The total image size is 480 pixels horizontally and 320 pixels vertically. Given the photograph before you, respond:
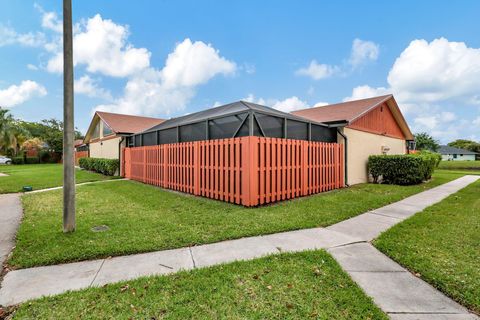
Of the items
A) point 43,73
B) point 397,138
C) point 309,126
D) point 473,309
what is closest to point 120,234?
point 473,309

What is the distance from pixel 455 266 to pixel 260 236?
8.82 ft

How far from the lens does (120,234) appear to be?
423 centimetres

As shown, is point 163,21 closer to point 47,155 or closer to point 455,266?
point 455,266

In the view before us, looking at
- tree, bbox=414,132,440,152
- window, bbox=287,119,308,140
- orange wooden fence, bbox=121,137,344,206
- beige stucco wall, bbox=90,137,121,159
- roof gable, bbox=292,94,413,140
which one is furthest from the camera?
tree, bbox=414,132,440,152

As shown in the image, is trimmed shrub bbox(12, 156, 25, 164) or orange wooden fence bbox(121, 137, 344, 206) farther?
trimmed shrub bbox(12, 156, 25, 164)

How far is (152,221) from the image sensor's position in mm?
5086

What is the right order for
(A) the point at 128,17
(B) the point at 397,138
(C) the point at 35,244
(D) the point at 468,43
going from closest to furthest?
(C) the point at 35,244
(A) the point at 128,17
(D) the point at 468,43
(B) the point at 397,138

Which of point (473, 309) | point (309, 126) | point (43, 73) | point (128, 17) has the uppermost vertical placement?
point (128, 17)

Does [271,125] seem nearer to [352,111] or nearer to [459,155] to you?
[352,111]

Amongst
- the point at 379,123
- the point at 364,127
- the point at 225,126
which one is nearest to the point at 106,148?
the point at 225,126

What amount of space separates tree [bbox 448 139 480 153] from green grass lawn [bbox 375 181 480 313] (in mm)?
86328

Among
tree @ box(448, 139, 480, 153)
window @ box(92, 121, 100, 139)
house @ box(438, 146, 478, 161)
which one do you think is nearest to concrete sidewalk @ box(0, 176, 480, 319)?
window @ box(92, 121, 100, 139)

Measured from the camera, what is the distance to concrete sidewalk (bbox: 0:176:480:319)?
91.7 inches

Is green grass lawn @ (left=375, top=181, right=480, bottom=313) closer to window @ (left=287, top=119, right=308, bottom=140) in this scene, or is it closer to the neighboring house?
window @ (left=287, top=119, right=308, bottom=140)
